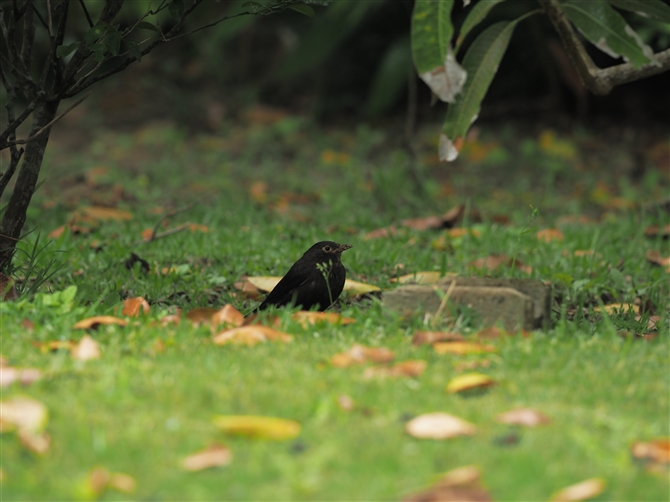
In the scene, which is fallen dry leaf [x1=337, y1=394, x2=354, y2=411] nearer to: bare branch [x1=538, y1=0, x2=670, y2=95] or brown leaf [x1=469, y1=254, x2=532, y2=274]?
bare branch [x1=538, y1=0, x2=670, y2=95]

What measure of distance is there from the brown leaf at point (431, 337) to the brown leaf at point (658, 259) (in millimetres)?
2080

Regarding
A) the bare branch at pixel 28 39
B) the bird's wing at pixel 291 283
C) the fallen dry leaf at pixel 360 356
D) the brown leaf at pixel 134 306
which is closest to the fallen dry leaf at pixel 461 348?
the fallen dry leaf at pixel 360 356

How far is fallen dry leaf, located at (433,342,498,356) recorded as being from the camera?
8.14 feet

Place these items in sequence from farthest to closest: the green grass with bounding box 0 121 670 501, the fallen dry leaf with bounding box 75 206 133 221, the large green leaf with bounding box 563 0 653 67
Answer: the fallen dry leaf with bounding box 75 206 133 221
the large green leaf with bounding box 563 0 653 67
the green grass with bounding box 0 121 670 501

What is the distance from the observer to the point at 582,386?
226cm

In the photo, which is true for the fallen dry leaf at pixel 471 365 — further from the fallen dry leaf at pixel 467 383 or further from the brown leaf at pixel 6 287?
the brown leaf at pixel 6 287

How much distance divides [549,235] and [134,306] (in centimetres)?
282

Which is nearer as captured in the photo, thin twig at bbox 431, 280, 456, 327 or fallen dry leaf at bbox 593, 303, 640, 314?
thin twig at bbox 431, 280, 456, 327

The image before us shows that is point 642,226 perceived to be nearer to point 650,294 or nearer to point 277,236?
point 650,294

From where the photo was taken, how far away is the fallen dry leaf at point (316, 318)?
112 inches

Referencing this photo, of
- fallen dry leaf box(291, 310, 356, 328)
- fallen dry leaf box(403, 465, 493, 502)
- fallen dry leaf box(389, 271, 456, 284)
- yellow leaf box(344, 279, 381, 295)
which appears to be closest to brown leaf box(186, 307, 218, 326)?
fallen dry leaf box(291, 310, 356, 328)

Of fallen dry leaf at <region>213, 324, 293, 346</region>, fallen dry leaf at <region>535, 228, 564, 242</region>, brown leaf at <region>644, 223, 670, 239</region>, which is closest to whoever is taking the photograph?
fallen dry leaf at <region>213, 324, 293, 346</region>

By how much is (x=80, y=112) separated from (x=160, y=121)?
4.39 feet

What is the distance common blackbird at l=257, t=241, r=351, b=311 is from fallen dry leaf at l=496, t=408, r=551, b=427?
4.30ft
